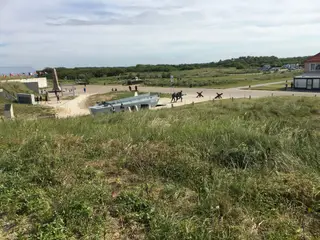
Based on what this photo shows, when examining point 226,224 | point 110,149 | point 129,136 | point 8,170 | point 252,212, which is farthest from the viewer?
point 129,136

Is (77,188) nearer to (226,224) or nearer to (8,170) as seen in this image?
(8,170)

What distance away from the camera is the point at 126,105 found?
2380 centimetres

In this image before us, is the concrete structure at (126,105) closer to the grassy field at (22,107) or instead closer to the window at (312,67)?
the grassy field at (22,107)

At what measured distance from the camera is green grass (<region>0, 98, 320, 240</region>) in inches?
108

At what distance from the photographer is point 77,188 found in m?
3.48

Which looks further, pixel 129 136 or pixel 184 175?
pixel 129 136

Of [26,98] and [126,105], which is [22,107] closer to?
[26,98]

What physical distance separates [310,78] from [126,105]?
86.3ft

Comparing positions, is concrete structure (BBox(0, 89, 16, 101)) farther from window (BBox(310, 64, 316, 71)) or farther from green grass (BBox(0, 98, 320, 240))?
window (BBox(310, 64, 316, 71))

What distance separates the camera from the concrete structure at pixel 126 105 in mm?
22923

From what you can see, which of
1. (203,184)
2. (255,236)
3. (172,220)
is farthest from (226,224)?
(203,184)

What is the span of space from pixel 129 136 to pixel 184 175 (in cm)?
185

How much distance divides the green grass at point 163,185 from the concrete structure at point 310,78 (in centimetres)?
3704

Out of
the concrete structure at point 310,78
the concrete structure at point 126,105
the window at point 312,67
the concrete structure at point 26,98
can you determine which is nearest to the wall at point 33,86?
the concrete structure at point 26,98
